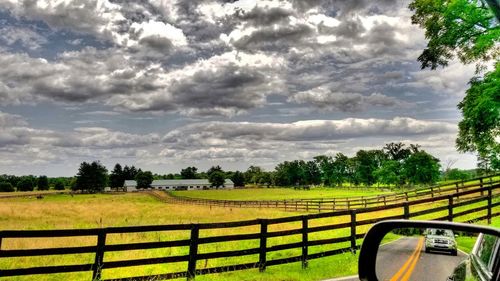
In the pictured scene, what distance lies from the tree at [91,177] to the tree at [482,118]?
512 feet

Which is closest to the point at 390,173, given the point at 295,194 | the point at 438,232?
the point at 295,194

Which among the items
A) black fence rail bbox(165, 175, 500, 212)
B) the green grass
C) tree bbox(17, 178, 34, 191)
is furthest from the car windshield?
tree bbox(17, 178, 34, 191)

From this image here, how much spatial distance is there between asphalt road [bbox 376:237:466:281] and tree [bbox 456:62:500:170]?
65.5 ft

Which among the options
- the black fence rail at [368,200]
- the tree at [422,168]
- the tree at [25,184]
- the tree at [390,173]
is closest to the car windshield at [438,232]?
the black fence rail at [368,200]

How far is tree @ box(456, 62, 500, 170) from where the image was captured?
2044 cm

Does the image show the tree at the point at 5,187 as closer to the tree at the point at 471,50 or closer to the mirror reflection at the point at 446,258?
the tree at the point at 471,50

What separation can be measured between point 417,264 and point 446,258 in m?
0.16

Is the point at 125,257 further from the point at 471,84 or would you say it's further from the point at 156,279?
the point at 471,84

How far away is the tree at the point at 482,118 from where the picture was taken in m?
20.4

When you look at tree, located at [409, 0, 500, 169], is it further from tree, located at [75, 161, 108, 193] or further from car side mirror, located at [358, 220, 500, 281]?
tree, located at [75, 161, 108, 193]

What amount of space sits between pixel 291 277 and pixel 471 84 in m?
17.7

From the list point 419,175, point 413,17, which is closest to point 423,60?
point 413,17

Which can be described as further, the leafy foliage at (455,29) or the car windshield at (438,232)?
the leafy foliage at (455,29)

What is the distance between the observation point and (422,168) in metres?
89.0
